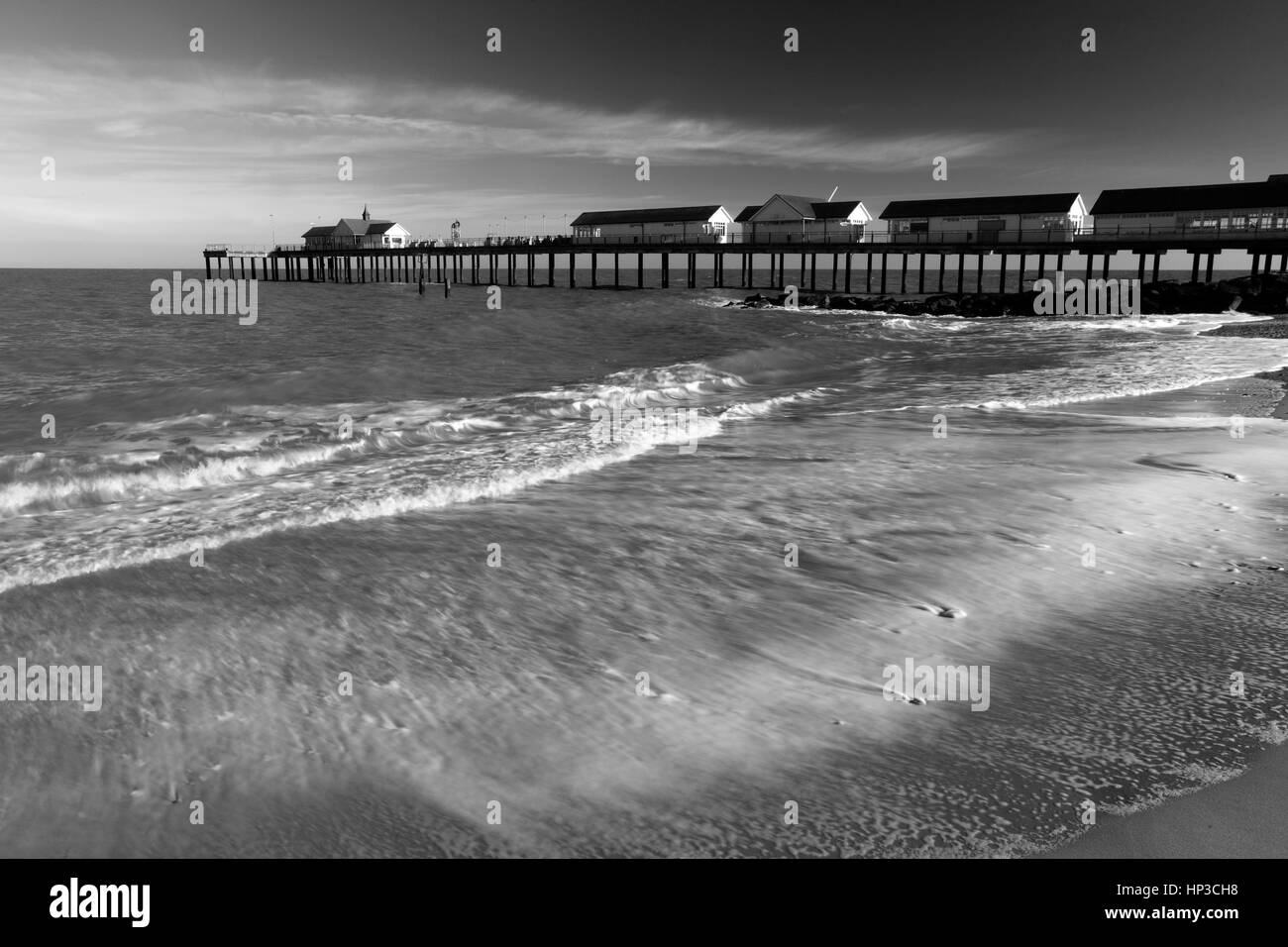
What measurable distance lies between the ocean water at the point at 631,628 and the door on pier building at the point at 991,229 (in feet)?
159

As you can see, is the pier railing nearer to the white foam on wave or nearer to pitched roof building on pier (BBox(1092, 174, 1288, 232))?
pitched roof building on pier (BBox(1092, 174, 1288, 232))

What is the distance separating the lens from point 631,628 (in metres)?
5.14

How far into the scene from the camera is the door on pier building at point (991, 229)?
56625 mm

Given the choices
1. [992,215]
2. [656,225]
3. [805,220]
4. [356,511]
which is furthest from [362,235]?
[356,511]

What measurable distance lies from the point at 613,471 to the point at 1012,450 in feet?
15.0

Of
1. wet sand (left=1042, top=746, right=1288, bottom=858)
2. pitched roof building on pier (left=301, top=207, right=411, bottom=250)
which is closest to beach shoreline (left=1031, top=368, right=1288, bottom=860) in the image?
wet sand (left=1042, top=746, right=1288, bottom=858)

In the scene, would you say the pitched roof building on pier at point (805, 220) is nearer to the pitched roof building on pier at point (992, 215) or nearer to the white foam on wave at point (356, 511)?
the pitched roof building on pier at point (992, 215)

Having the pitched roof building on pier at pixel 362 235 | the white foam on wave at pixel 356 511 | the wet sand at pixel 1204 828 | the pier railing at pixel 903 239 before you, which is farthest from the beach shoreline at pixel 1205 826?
the pitched roof building on pier at pixel 362 235

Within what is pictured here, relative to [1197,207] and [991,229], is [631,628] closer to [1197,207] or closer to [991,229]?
[1197,207]

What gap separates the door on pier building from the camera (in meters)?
56.6

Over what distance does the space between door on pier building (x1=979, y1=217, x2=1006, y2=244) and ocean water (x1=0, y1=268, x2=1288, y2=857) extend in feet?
159

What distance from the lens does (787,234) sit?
68.1m

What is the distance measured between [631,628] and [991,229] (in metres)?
59.0
